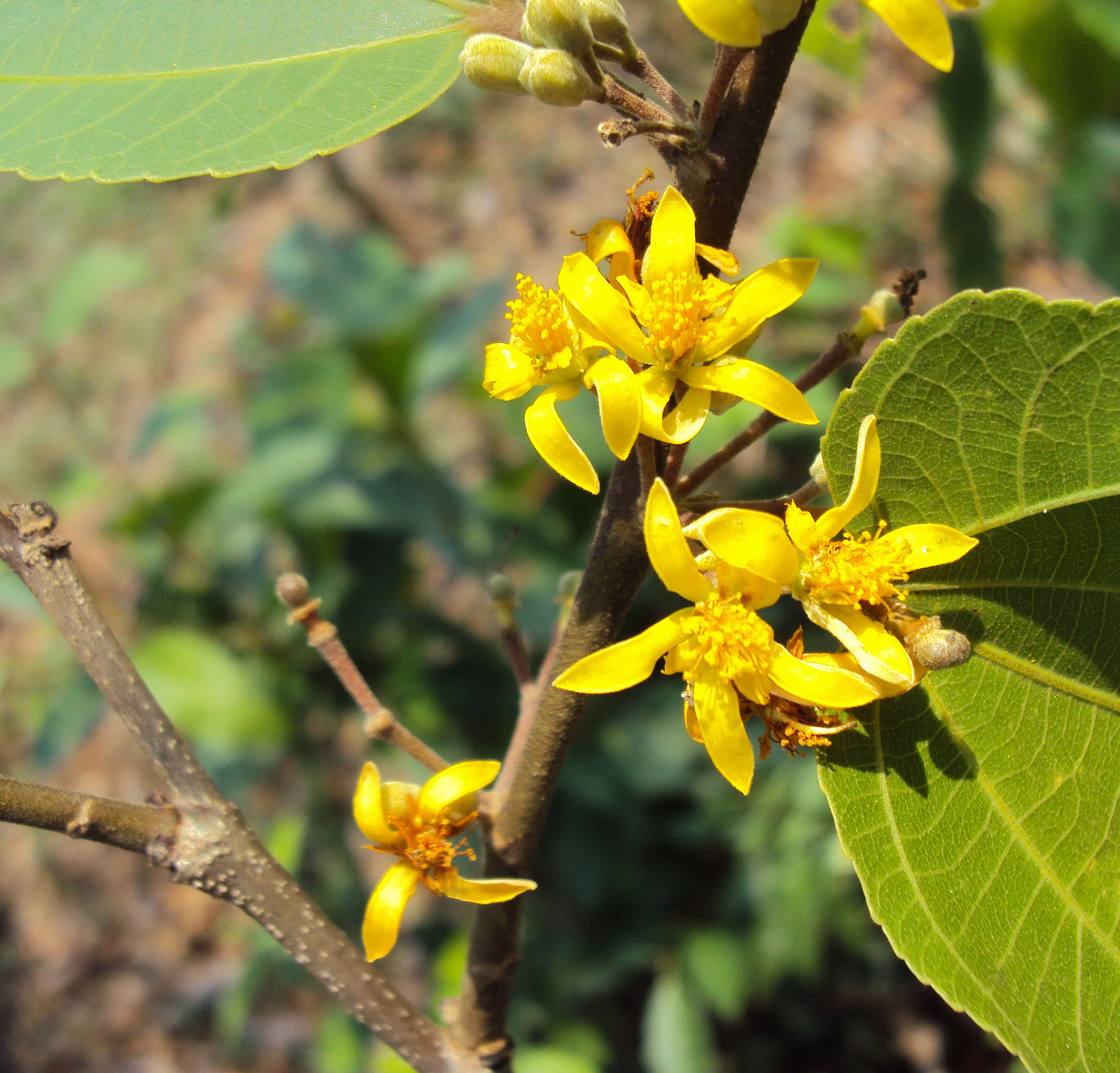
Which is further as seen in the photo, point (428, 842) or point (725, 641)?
point (428, 842)

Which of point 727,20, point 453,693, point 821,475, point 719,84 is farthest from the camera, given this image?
point 453,693

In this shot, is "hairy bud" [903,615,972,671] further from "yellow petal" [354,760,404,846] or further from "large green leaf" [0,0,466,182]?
"large green leaf" [0,0,466,182]

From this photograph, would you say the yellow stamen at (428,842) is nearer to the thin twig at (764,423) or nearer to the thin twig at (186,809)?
the thin twig at (186,809)

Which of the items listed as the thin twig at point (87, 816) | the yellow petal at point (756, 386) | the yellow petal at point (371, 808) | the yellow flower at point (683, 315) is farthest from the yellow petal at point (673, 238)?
the thin twig at point (87, 816)

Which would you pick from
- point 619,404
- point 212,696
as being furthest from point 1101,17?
point 212,696

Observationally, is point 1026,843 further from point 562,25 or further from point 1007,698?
point 562,25

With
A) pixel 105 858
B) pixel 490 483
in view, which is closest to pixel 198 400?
pixel 490 483

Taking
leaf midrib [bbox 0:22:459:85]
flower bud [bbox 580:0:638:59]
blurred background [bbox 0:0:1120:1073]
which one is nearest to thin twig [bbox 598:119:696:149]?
flower bud [bbox 580:0:638:59]
